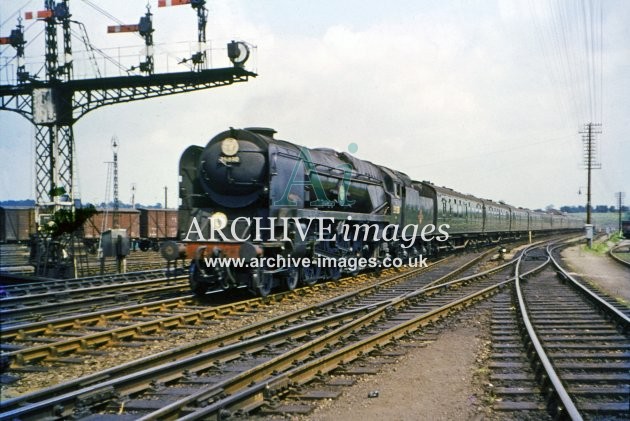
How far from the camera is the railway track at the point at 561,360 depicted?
5.34m

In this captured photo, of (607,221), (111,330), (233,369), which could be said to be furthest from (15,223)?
(607,221)

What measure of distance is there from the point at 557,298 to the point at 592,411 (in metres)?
8.69

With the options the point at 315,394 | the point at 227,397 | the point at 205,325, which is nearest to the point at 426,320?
the point at 205,325

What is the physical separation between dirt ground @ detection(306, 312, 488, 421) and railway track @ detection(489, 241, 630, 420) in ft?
1.05

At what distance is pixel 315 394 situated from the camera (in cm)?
579

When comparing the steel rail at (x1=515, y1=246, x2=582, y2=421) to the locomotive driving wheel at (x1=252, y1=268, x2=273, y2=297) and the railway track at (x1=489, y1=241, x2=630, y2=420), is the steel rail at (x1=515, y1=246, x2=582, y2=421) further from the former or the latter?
the locomotive driving wheel at (x1=252, y1=268, x2=273, y2=297)

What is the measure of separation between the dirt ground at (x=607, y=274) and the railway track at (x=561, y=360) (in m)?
3.10

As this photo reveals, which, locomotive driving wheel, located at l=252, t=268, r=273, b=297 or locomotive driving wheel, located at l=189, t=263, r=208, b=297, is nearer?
locomotive driving wheel, located at l=252, t=268, r=273, b=297

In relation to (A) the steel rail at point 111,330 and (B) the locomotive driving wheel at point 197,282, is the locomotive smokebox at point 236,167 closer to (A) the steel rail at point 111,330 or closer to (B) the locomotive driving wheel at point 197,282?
(B) the locomotive driving wheel at point 197,282

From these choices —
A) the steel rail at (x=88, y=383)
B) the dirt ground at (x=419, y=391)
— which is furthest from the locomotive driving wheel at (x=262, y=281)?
the dirt ground at (x=419, y=391)

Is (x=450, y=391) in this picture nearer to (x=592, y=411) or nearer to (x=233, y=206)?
(x=592, y=411)

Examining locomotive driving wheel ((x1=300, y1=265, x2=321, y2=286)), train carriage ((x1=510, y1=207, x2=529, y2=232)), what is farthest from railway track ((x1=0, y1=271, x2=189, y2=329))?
train carriage ((x1=510, y1=207, x2=529, y2=232))

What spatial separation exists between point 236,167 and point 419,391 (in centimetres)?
705

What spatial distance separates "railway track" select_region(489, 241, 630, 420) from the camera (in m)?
5.34
